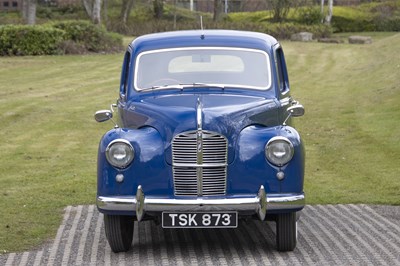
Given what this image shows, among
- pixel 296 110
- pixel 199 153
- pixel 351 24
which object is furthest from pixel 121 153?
pixel 351 24

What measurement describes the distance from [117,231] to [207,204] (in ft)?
2.80

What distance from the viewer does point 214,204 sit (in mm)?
7719

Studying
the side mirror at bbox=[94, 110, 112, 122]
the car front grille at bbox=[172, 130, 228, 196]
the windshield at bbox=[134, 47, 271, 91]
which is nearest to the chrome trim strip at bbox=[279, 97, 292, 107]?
the windshield at bbox=[134, 47, 271, 91]

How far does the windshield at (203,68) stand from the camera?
898cm

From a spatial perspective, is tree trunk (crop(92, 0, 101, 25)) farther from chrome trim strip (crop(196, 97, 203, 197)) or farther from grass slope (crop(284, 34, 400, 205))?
chrome trim strip (crop(196, 97, 203, 197))

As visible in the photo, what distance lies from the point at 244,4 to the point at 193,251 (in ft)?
197

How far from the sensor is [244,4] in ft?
221

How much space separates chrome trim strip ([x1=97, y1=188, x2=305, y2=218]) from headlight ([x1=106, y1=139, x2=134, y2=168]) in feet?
0.94

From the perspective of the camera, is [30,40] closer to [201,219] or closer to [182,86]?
[182,86]

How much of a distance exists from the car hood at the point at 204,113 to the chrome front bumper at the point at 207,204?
14.7 inches

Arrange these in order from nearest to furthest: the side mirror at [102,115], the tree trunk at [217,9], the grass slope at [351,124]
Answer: the side mirror at [102,115] → the grass slope at [351,124] → the tree trunk at [217,9]

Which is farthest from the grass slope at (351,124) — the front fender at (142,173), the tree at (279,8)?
the tree at (279,8)

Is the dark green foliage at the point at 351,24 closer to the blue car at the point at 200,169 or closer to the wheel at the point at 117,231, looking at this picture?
the blue car at the point at 200,169

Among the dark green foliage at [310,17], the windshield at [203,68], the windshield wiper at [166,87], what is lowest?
the dark green foliage at [310,17]
